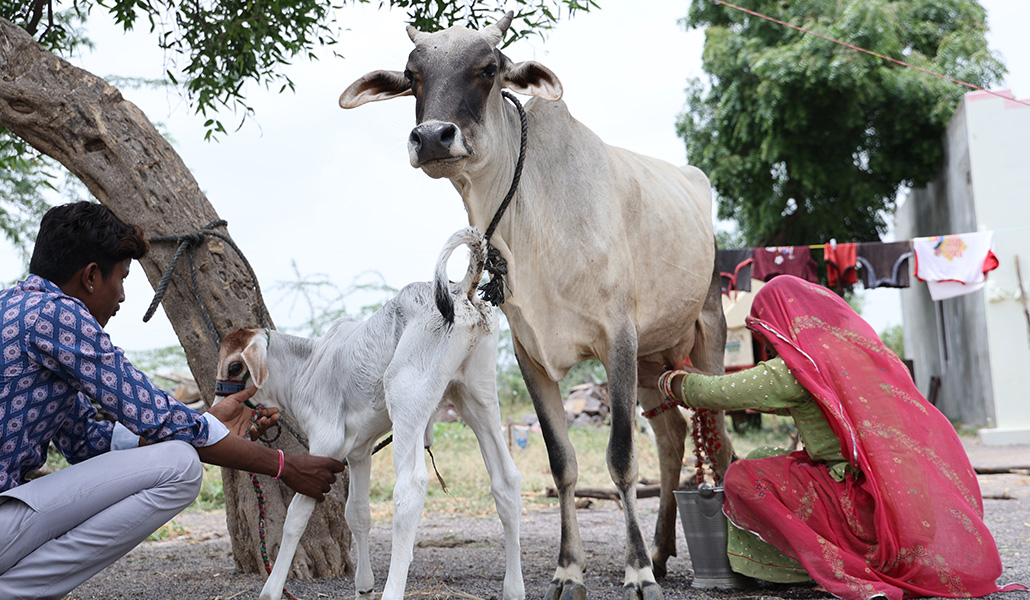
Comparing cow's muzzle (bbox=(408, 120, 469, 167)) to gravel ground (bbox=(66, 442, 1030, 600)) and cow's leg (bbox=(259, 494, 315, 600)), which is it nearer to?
cow's leg (bbox=(259, 494, 315, 600))

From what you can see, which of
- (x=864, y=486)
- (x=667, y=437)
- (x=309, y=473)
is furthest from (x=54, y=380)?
(x=667, y=437)

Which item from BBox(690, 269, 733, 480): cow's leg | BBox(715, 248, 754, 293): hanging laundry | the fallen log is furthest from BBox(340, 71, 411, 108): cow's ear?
BBox(715, 248, 754, 293): hanging laundry

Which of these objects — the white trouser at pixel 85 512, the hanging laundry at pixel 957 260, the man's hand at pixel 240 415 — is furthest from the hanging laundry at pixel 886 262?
the white trouser at pixel 85 512

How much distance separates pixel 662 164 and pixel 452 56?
7.91 ft

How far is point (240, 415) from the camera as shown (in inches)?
145

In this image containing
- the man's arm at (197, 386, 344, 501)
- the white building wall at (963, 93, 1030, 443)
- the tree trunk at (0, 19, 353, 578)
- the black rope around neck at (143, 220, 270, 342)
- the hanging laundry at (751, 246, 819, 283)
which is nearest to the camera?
the man's arm at (197, 386, 344, 501)

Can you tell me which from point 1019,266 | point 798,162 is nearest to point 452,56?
point 1019,266

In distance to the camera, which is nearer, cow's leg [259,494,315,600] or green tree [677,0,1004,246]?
cow's leg [259,494,315,600]

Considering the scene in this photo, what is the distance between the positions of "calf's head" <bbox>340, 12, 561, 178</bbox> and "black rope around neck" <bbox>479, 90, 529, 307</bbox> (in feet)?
0.36

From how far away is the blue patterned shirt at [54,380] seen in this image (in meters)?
2.62

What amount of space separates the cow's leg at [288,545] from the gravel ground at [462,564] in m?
0.49

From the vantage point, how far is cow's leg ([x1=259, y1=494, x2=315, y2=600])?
3.36m

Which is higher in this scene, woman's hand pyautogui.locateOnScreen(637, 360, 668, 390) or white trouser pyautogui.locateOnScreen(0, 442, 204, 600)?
woman's hand pyautogui.locateOnScreen(637, 360, 668, 390)

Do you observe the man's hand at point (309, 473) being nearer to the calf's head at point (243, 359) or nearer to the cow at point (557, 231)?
the calf's head at point (243, 359)
